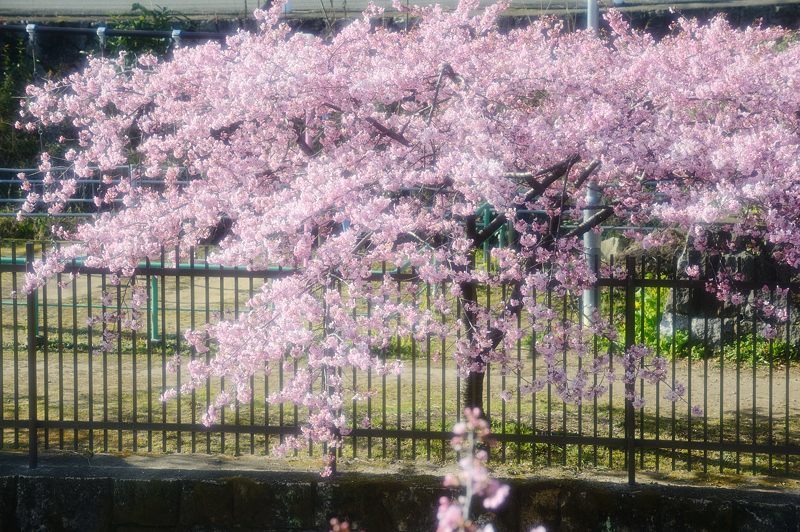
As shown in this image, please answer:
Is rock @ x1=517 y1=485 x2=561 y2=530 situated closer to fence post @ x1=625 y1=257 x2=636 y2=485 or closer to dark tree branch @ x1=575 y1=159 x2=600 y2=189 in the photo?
fence post @ x1=625 y1=257 x2=636 y2=485

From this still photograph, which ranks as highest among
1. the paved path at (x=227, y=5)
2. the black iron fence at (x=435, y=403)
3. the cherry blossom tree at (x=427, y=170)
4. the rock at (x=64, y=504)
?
the paved path at (x=227, y=5)

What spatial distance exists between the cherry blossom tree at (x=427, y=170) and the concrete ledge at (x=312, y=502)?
0.46 meters

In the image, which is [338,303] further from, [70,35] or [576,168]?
[70,35]

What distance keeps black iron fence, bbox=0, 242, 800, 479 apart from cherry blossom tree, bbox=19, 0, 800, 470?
212mm

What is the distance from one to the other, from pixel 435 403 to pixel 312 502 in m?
2.52

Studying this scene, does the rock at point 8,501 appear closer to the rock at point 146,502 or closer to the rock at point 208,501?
the rock at point 146,502

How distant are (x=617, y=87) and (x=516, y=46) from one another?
0.97 metres

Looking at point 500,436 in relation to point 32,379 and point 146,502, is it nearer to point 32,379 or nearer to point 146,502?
point 146,502

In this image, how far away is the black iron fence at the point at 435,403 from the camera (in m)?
5.73

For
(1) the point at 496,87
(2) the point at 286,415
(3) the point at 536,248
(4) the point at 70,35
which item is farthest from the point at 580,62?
(4) the point at 70,35

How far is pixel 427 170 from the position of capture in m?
5.26

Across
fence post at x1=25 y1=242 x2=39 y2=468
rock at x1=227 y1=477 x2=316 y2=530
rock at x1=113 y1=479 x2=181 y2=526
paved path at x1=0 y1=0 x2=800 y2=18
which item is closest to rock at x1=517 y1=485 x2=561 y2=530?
rock at x1=227 y1=477 x2=316 y2=530

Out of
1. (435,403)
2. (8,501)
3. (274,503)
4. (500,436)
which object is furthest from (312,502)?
(435,403)

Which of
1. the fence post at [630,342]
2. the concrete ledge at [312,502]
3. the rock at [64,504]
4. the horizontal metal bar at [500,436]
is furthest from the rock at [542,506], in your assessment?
the rock at [64,504]
